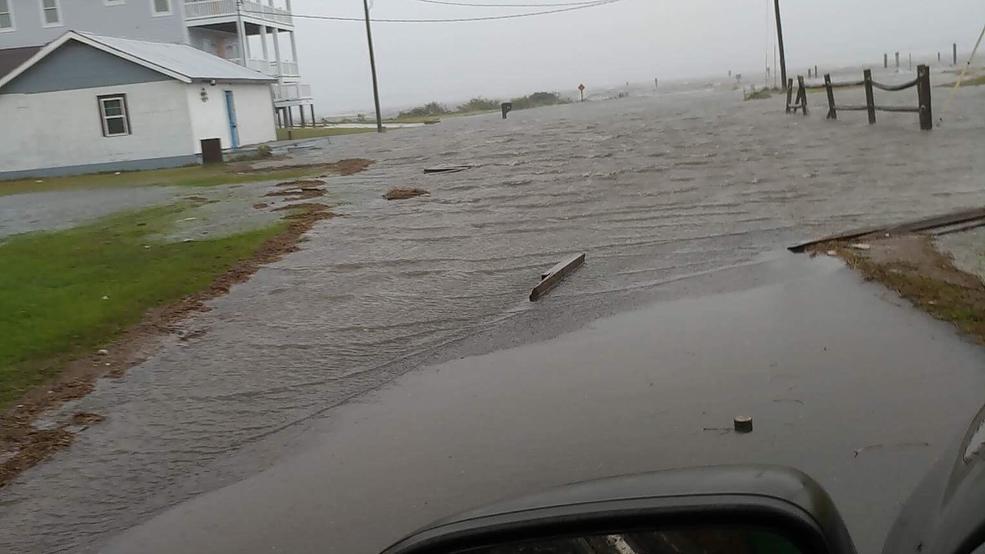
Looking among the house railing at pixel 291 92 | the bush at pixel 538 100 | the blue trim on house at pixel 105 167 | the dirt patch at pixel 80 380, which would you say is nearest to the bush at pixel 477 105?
the bush at pixel 538 100

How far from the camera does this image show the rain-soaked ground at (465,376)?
5492 mm

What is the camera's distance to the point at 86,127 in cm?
3588

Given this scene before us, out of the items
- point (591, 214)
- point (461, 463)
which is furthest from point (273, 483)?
point (591, 214)

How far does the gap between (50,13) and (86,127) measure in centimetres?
1612

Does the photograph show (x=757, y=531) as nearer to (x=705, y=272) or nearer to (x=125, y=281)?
(x=705, y=272)

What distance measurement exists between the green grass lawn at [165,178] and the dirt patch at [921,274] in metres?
18.2

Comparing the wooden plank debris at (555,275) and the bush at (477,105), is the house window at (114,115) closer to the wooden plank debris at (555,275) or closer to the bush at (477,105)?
the wooden plank debris at (555,275)

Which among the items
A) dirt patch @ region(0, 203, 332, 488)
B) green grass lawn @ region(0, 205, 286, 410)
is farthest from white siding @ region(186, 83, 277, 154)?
dirt patch @ region(0, 203, 332, 488)

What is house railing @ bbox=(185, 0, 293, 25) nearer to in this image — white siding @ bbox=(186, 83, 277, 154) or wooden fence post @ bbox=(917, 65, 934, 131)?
white siding @ bbox=(186, 83, 277, 154)

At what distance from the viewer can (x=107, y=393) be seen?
7.70 metres

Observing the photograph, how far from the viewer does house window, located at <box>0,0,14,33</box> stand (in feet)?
157

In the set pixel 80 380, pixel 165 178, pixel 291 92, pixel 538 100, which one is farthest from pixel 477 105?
pixel 80 380

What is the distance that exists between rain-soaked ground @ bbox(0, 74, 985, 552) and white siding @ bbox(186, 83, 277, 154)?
21351 mm

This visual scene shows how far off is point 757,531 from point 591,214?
529 inches
